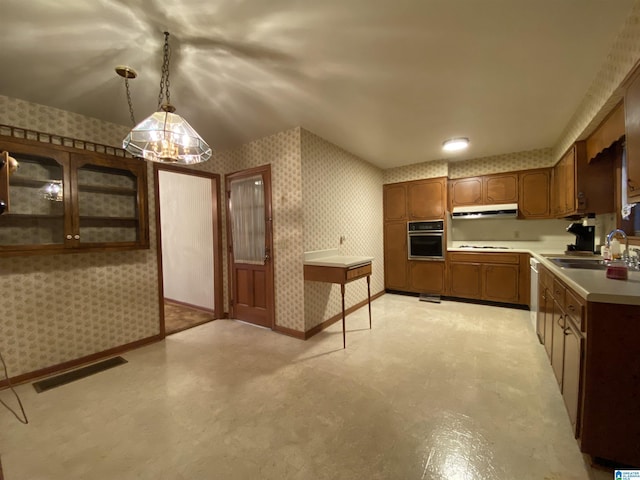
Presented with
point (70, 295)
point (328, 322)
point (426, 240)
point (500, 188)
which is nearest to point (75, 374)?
point (70, 295)

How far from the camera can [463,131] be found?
3295mm

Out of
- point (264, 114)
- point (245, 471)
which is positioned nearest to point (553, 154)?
point (264, 114)

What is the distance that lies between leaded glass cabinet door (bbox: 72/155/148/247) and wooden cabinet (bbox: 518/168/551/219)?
5.34 metres

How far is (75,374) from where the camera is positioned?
2.41 meters

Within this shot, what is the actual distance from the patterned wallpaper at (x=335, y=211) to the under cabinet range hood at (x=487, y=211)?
4.61ft

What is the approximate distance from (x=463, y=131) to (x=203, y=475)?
4020 millimetres

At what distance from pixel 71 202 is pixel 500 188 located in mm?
5648

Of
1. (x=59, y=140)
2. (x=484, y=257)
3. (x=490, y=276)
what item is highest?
(x=59, y=140)

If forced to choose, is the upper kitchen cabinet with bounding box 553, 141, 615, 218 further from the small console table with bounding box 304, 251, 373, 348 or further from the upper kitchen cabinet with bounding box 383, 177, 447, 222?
the small console table with bounding box 304, 251, 373, 348

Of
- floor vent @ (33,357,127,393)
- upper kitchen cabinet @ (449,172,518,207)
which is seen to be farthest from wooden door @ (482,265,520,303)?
floor vent @ (33,357,127,393)

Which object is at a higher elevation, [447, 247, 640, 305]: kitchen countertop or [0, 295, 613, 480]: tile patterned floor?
[447, 247, 640, 305]: kitchen countertop

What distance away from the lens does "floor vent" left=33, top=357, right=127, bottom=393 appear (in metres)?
2.23

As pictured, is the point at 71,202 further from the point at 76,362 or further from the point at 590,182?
the point at 590,182

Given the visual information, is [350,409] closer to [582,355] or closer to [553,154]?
[582,355]
